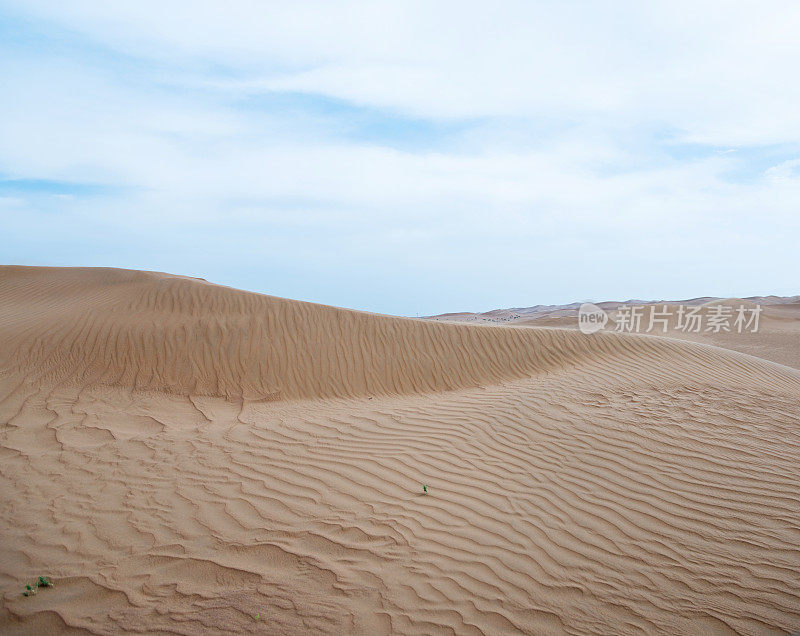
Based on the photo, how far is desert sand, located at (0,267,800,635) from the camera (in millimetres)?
2953

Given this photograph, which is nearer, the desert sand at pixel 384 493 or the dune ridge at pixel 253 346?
the desert sand at pixel 384 493

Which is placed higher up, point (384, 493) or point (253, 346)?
point (253, 346)

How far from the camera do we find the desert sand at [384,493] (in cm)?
295

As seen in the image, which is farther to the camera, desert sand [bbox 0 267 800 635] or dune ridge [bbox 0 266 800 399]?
dune ridge [bbox 0 266 800 399]

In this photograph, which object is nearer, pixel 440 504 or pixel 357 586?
pixel 357 586

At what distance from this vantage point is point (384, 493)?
170 inches

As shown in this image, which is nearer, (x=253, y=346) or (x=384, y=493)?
(x=384, y=493)

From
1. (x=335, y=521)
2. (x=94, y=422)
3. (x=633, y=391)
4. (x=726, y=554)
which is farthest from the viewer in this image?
(x=633, y=391)

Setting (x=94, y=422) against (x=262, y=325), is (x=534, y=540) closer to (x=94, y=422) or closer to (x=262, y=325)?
(x=94, y=422)

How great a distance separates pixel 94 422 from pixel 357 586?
4.80 metres

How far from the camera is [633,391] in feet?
23.2

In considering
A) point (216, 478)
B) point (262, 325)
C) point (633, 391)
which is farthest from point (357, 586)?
point (262, 325)

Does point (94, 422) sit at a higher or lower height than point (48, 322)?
lower

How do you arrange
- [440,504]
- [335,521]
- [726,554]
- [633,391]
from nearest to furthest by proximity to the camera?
1. [726,554]
2. [335,521]
3. [440,504]
4. [633,391]
